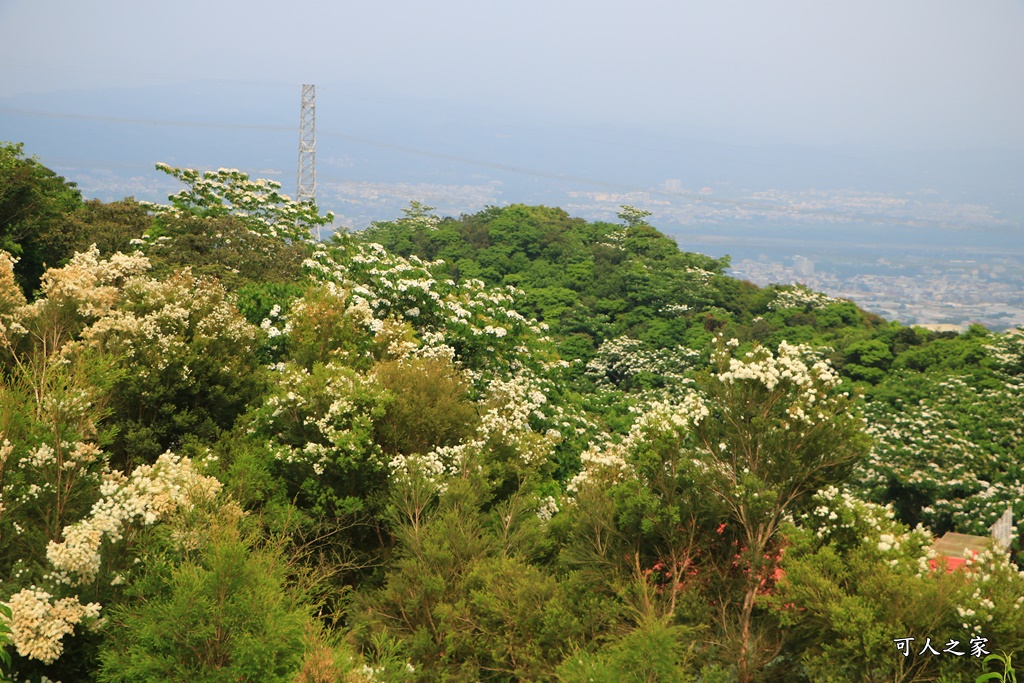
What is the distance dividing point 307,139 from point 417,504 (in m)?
38.3

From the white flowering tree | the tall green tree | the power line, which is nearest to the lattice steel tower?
the tall green tree

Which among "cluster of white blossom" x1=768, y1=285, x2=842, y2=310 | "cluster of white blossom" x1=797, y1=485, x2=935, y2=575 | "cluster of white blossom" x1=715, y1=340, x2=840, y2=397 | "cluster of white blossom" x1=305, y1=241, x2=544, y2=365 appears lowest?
"cluster of white blossom" x1=768, y1=285, x2=842, y2=310

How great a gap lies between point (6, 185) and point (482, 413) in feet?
45.3

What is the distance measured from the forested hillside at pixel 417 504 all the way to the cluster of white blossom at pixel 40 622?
29mm

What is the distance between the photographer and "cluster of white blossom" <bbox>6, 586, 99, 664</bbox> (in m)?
7.14

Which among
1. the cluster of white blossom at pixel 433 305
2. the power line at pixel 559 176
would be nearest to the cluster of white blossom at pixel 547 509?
the cluster of white blossom at pixel 433 305

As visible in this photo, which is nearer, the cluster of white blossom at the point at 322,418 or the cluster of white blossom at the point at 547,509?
the cluster of white blossom at the point at 322,418

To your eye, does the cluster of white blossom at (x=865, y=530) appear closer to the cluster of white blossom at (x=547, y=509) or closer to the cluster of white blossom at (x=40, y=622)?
the cluster of white blossom at (x=547, y=509)

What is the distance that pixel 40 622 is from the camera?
727 cm

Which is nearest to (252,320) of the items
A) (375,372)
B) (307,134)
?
(375,372)

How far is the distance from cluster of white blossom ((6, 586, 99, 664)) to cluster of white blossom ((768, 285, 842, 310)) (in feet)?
101

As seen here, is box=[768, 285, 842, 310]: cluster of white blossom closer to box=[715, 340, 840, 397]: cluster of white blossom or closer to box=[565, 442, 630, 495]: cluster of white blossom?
box=[565, 442, 630, 495]: cluster of white blossom

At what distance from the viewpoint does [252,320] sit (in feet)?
56.9

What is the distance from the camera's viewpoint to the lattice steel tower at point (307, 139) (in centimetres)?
4550
